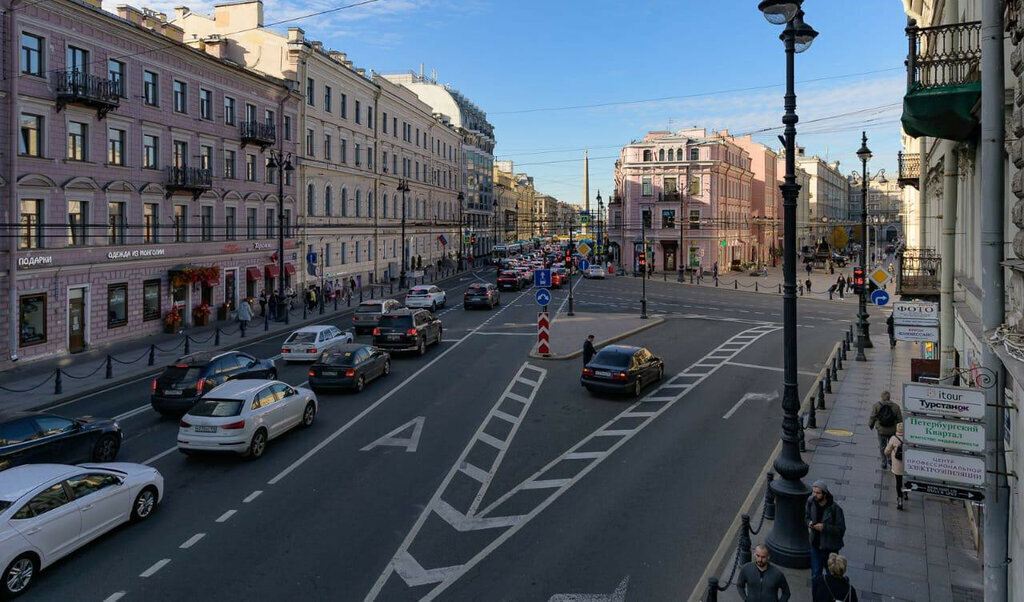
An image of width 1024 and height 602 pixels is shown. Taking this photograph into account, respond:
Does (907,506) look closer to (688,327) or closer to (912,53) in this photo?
(912,53)

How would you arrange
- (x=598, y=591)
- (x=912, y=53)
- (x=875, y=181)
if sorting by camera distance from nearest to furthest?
(x=598, y=591)
(x=912, y=53)
(x=875, y=181)

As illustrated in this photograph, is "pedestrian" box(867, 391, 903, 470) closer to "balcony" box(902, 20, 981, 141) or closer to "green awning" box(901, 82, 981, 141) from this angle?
"green awning" box(901, 82, 981, 141)

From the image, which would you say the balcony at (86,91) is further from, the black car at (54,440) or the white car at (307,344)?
the black car at (54,440)

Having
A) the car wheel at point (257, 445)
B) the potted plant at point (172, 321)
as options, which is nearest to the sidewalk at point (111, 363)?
the potted plant at point (172, 321)

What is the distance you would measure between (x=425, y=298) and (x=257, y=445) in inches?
1171

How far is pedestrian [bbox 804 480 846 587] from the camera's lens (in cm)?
985

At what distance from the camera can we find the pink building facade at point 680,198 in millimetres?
80125

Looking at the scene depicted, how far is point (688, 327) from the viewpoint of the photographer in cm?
3875

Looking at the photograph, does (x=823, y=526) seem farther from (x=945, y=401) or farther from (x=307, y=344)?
(x=307, y=344)

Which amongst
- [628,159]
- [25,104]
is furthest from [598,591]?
[628,159]

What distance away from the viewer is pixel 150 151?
3469cm

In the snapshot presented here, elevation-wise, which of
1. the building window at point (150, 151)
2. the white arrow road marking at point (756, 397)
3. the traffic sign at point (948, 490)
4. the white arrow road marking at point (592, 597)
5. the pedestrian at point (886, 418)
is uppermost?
the building window at point (150, 151)

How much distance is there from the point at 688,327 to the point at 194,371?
2637 cm

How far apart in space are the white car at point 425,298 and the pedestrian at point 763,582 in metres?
37.4
